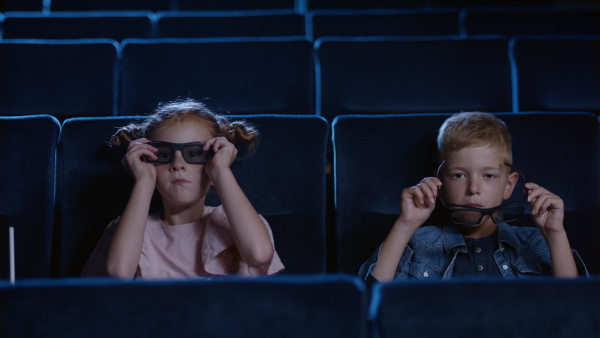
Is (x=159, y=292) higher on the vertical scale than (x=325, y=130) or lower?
lower

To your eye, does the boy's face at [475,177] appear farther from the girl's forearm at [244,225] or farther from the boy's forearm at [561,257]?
the girl's forearm at [244,225]

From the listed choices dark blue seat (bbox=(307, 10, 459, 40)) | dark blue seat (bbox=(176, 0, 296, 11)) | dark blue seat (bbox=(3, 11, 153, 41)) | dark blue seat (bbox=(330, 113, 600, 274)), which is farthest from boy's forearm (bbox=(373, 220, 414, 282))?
dark blue seat (bbox=(176, 0, 296, 11))

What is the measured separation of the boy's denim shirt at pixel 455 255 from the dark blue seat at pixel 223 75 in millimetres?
463

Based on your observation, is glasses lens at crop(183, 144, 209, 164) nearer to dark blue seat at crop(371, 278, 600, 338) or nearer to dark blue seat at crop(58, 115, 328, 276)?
dark blue seat at crop(58, 115, 328, 276)

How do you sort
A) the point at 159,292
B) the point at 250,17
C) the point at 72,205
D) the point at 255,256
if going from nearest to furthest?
the point at 159,292 < the point at 255,256 < the point at 72,205 < the point at 250,17

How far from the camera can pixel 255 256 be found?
0.75 m

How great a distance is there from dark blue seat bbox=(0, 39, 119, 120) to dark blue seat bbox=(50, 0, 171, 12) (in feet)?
3.46

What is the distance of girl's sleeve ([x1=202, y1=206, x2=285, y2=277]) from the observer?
792mm

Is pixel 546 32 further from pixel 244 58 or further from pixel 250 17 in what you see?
pixel 244 58

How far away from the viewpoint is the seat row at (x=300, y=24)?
1.59 meters

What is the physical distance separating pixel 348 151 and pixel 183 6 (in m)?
1.56

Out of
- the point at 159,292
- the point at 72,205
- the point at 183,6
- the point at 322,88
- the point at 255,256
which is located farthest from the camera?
the point at 183,6

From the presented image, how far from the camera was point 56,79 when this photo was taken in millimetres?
1185

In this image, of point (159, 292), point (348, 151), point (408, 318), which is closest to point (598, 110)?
point (348, 151)
